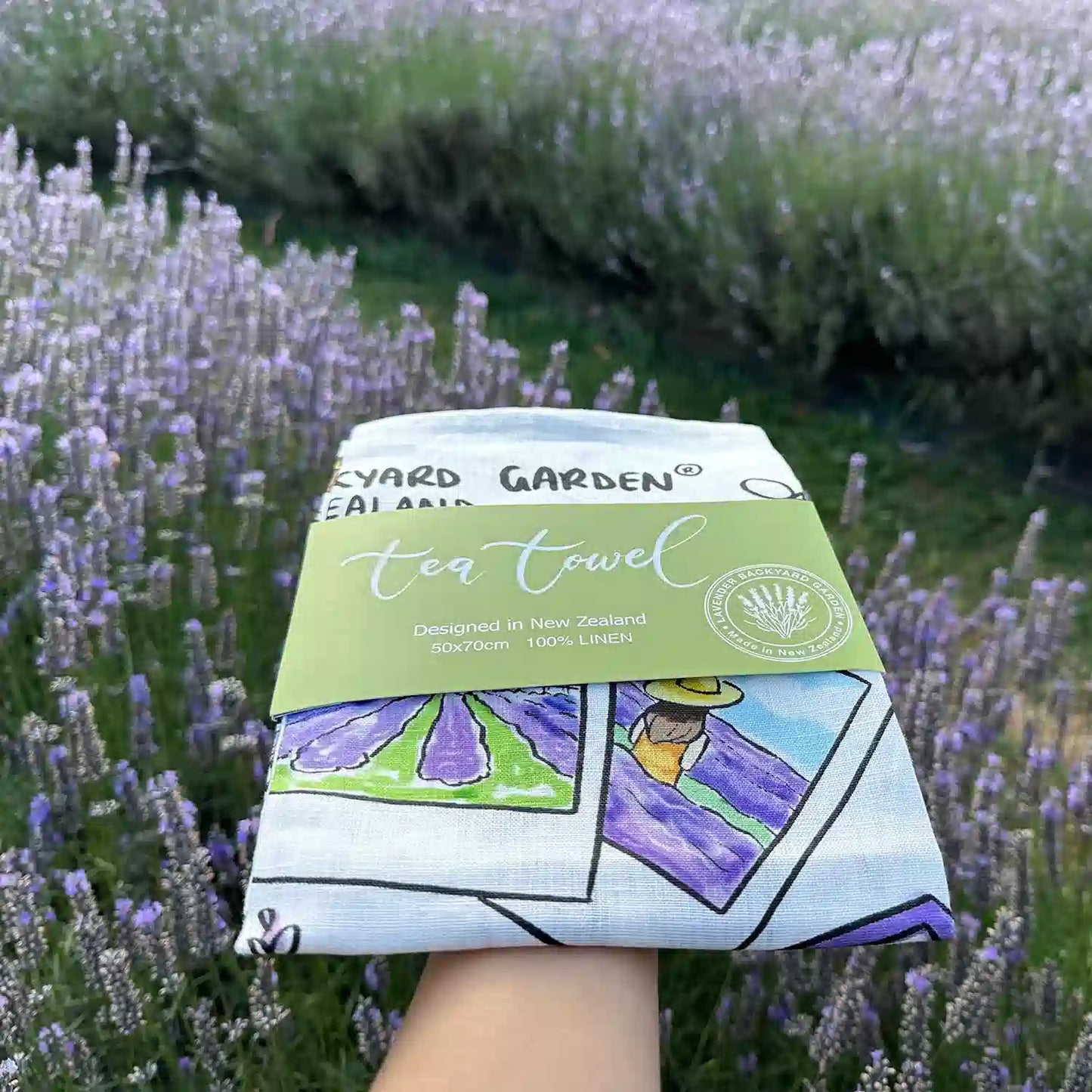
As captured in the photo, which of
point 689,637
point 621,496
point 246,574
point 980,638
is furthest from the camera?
point 980,638

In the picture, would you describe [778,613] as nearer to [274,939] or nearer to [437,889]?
[437,889]

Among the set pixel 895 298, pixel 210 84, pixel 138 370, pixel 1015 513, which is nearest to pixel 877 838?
pixel 138 370

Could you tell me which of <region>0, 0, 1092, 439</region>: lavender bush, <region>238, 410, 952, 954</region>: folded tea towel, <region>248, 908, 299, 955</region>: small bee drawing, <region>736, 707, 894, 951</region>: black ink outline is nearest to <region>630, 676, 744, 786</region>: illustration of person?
<region>238, 410, 952, 954</region>: folded tea towel

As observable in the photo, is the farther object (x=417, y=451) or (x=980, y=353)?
(x=980, y=353)

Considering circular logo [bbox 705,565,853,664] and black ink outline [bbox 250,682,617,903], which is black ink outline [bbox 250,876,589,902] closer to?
black ink outline [bbox 250,682,617,903]

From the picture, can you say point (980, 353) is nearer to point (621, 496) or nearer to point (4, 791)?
point (621, 496)

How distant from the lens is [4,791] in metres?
1.25

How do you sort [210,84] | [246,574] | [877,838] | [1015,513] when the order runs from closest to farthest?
[877,838] < [246,574] < [1015,513] < [210,84]

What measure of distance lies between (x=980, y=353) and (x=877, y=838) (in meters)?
1.65

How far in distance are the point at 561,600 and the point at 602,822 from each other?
213mm

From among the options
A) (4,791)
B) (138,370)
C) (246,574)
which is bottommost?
(4,791)

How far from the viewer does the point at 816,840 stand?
826mm

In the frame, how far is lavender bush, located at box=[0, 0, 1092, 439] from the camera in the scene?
7.24ft

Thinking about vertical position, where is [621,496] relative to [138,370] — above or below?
above
